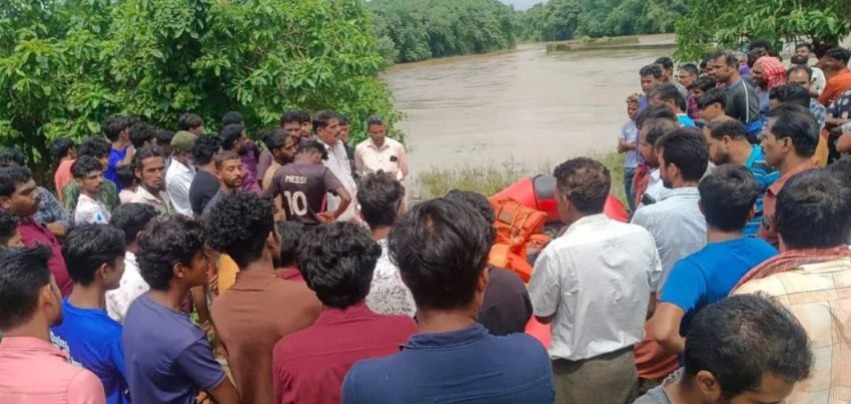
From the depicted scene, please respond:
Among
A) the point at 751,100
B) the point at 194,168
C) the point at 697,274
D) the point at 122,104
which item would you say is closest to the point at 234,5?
the point at 122,104

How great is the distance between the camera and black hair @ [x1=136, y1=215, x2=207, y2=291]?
284cm

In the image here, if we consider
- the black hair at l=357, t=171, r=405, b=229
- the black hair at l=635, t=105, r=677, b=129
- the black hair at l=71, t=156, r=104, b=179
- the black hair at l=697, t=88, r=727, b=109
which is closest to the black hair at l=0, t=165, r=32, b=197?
the black hair at l=71, t=156, r=104, b=179

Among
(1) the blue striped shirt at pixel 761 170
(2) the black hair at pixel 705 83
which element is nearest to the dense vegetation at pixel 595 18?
(2) the black hair at pixel 705 83

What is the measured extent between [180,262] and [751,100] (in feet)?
17.8

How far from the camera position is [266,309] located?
9.40 feet

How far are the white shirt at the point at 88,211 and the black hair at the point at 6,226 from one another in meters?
1.08

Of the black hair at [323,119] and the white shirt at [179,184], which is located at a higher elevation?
the black hair at [323,119]

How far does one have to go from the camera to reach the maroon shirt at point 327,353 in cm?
244

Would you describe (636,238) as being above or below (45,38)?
below

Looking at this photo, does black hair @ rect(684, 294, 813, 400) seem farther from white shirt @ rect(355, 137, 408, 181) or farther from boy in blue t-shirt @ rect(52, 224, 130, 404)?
white shirt @ rect(355, 137, 408, 181)

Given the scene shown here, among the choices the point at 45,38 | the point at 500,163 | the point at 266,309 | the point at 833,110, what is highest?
the point at 45,38

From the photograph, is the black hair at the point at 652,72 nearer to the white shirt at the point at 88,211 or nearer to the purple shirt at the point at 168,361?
the white shirt at the point at 88,211

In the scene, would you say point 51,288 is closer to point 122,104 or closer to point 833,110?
point 833,110

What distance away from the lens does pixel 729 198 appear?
9.90ft
